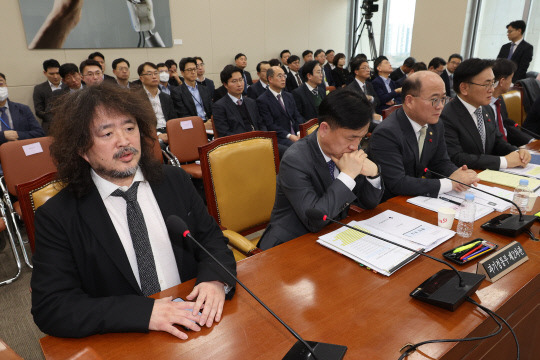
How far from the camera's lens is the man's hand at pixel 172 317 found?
0.95 meters

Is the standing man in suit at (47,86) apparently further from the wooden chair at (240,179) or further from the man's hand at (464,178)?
the man's hand at (464,178)

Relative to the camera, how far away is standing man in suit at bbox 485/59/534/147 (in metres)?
2.96

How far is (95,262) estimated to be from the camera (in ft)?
3.76

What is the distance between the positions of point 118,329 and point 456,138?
2.42 meters

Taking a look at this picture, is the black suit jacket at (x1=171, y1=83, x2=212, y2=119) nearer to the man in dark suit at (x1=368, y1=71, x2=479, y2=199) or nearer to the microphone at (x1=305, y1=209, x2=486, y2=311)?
the man in dark suit at (x1=368, y1=71, x2=479, y2=199)

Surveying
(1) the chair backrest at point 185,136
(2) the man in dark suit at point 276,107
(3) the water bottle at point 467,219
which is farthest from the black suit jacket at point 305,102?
(3) the water bottle at point 467,219

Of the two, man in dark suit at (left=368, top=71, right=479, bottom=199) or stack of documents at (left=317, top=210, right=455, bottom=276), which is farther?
man in dark suit at (left=368, top=71, right=479, bottom=199)

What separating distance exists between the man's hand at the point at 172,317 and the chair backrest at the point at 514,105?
440cm

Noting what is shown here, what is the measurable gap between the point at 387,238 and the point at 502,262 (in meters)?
0.38

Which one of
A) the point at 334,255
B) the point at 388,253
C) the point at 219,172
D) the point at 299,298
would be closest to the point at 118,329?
the point at 299,298

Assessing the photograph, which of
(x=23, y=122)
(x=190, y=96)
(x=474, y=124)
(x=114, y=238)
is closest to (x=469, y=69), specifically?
(x=474, y=124)

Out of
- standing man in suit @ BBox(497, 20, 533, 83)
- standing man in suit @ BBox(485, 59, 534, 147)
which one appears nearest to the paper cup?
standing man in suit @ BBox(485, 59, 534, 147)

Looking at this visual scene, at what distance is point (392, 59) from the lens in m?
9.50

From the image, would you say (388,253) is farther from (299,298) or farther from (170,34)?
(170,34)
